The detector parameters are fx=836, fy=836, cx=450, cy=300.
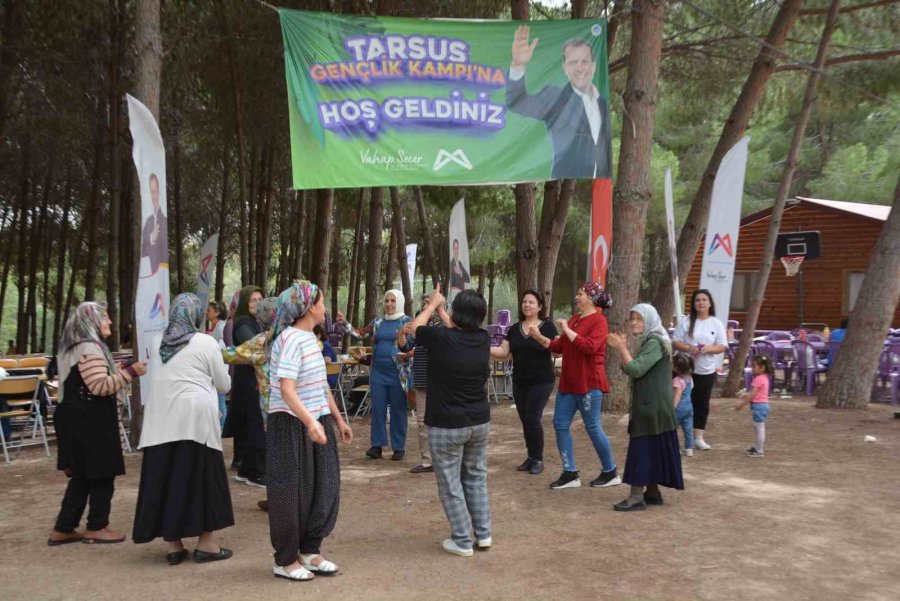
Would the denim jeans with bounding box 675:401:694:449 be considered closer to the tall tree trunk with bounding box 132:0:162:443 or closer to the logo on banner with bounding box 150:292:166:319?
the logo on banner with bounding box 150:292:166:319

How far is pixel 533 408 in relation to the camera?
674cm

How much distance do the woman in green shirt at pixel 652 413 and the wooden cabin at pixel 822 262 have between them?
15.2 m

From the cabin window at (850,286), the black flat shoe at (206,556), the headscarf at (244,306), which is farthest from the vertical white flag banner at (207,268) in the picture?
the cabin window at (850,286)

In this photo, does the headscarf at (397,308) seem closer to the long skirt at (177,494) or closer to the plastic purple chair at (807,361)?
the long skirt at (177,494)

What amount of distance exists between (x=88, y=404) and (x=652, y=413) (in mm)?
3524

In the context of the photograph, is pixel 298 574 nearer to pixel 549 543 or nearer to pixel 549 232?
pixel 549 543

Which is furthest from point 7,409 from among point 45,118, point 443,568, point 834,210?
point 834,210

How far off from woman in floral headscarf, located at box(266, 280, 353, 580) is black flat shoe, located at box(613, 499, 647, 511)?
2.22 metres

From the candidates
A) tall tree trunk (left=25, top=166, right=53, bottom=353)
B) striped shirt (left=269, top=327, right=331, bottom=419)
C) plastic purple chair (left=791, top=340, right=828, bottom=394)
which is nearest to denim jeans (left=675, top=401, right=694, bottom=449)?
striped shirt (left=269, top=327, right=331, bottom=419)

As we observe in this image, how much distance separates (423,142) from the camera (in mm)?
8227

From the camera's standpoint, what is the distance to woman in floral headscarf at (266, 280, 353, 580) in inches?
164

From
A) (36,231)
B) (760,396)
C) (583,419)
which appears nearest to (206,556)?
(583,419)

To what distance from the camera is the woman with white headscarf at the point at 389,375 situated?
739cm

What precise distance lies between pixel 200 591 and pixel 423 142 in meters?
5.15
